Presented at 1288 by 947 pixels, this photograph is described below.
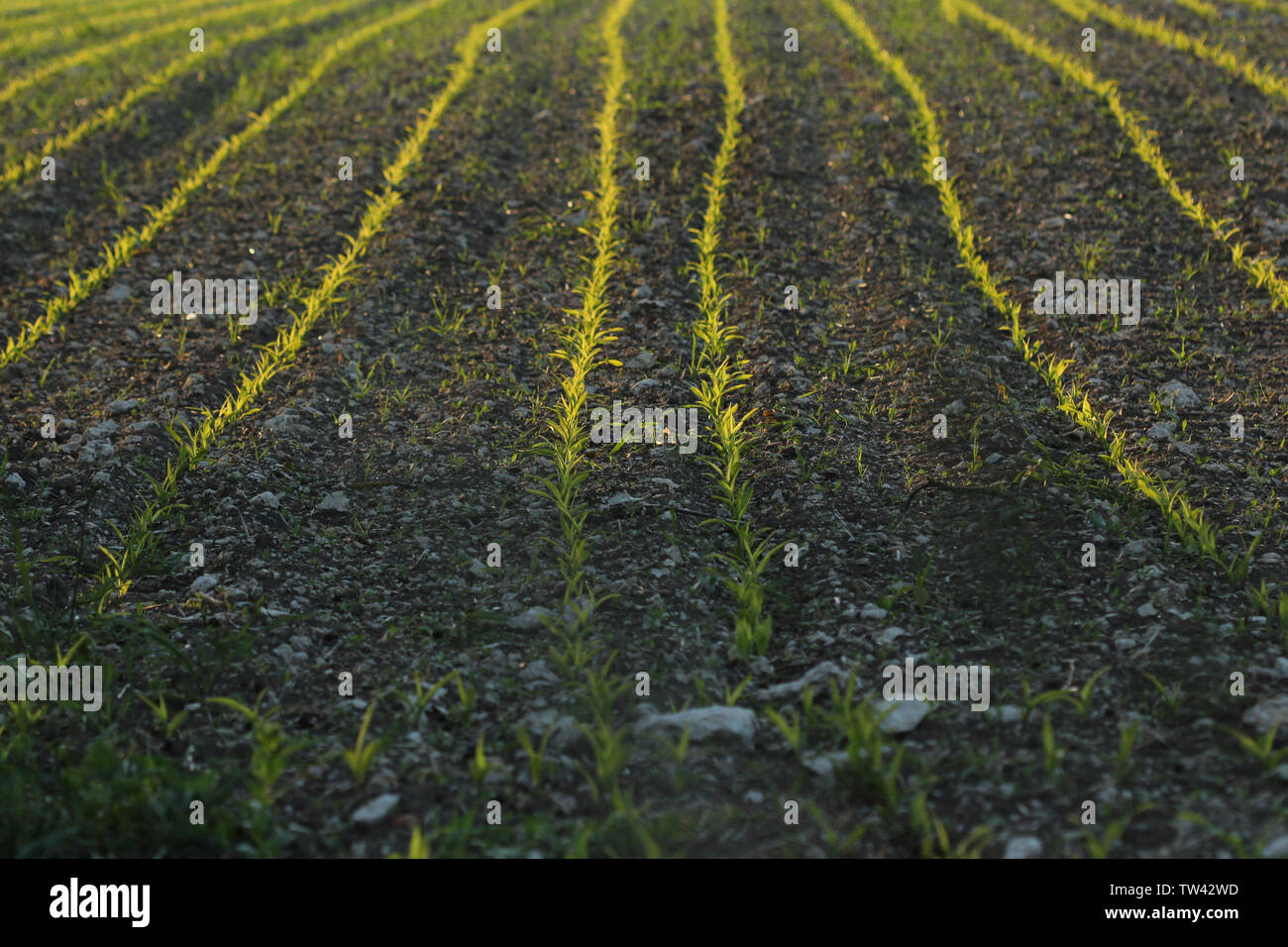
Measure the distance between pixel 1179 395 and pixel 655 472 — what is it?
3581 millimetres

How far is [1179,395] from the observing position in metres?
6.32

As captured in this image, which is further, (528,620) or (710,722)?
(528,620)

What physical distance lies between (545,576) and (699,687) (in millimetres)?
1192

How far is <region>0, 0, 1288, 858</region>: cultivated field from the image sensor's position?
3.67m

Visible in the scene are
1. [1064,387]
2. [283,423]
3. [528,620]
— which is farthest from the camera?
[1064,387]

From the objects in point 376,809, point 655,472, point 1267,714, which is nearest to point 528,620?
point 376,809

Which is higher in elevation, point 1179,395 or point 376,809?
point 1179,395

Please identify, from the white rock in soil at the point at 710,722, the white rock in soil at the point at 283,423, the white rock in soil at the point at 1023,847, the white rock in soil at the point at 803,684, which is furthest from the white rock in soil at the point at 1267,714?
the white rock in soil at the point at 283,423

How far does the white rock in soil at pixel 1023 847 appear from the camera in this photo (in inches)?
131

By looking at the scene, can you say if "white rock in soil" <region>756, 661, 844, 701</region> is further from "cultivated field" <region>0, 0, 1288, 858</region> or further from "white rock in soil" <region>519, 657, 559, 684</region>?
"white rock in soil" <region>519, 657, 559, 684</region>

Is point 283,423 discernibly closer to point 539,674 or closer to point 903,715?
point 539,674

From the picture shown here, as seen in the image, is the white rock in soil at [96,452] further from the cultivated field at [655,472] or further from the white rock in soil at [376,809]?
the white rock in soil at [376,809]
